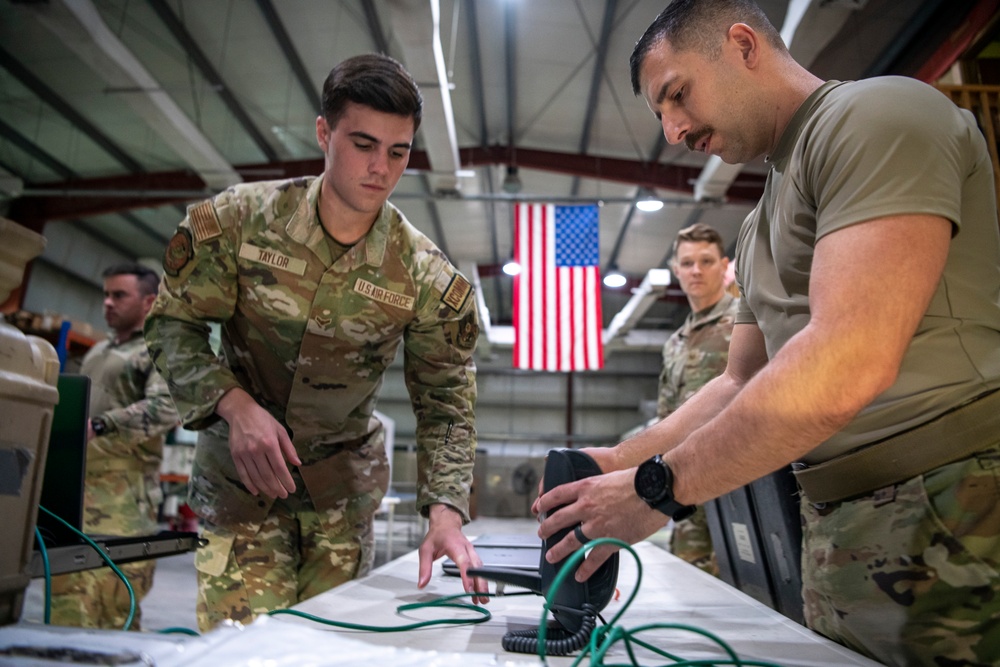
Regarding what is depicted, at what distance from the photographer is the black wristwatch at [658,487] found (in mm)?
679

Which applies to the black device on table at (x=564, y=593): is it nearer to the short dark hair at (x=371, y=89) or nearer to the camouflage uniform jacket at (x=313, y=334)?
the camouflage uniform jacket at (x=313, y=334)

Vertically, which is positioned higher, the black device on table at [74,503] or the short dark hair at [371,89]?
the short dark hair at [371,89]

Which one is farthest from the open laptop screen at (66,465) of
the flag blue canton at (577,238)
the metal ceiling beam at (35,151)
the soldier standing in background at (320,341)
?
the metal ceiling beam at (35,151)

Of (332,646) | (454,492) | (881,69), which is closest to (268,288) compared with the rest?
(454,492)

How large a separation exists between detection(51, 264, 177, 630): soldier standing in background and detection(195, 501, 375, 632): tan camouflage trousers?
1344 mm

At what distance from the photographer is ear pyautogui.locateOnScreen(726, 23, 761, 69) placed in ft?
2.75

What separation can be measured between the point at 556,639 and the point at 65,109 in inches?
289

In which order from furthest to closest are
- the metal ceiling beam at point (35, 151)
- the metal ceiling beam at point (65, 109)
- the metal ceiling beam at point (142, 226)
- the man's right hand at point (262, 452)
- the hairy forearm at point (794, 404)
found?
the metal ceiling beam at point (142, 226) < the metal ceiling beam at point (35, 151) < the metal ceiling beam at point (65, 109) < the man's right hand at point (262, 452) < the hairy forearm at point (794, 404)

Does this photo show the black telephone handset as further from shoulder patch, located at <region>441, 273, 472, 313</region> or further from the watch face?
shoulder patch, located at <region>441, 273, 472, 313</region>

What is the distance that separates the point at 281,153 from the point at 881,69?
576 centimetres

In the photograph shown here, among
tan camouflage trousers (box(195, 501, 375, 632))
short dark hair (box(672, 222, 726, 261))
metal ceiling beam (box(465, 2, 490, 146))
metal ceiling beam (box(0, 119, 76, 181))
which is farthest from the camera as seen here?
metal ceiling beam (box(0, 119, 76, 181))

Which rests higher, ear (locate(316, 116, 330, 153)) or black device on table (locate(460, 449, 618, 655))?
ear (locate(316, 116, 330, 153))

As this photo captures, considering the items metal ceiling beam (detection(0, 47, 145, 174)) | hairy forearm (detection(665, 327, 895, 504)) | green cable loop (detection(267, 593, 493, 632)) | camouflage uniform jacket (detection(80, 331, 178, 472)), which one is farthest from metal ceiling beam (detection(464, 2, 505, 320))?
hairy forearm (detection(665, 327, 895, 504))

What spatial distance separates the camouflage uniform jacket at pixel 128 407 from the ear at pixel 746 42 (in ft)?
8.16
